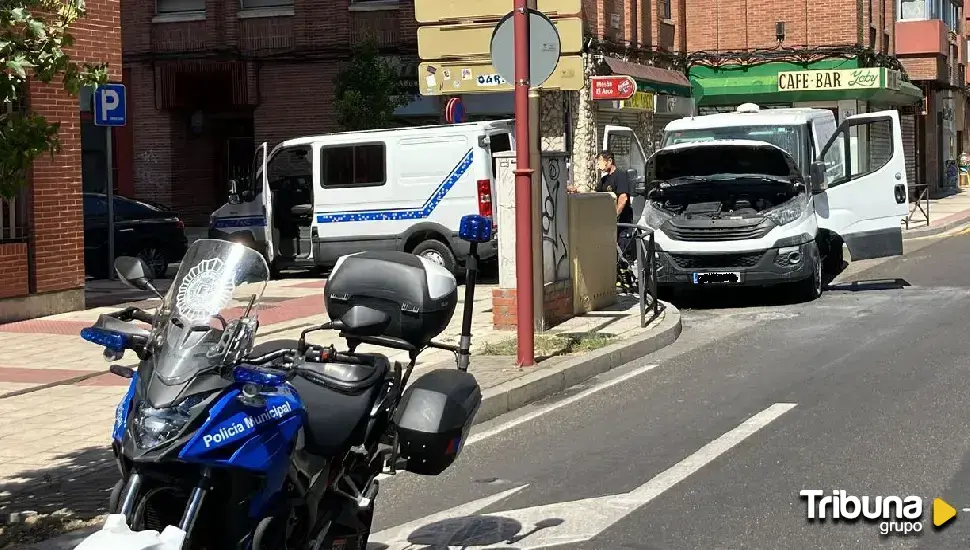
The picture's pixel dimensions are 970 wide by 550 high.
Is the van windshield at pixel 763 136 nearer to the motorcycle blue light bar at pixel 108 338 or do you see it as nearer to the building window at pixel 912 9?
the motorcycle blue light bar at pixel 108 338

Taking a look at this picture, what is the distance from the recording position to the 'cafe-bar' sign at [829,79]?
35562mm

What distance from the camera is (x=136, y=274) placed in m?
4.75

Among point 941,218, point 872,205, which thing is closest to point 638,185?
point 872,205

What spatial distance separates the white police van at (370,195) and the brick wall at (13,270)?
5.28 metres

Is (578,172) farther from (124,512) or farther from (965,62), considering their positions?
(965,62)

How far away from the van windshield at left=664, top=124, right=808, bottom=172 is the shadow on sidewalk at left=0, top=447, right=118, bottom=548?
1210 cm

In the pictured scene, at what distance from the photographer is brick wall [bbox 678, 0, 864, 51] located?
37.4 m

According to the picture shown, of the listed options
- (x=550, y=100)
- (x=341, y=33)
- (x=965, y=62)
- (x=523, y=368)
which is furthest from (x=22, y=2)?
(x=965, y=62)

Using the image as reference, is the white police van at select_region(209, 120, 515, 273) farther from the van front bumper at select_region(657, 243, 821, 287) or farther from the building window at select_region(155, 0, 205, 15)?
the building window at select_region(155, 0, 205, 15)

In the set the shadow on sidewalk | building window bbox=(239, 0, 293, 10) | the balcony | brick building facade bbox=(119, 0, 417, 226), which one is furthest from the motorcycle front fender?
the balcony

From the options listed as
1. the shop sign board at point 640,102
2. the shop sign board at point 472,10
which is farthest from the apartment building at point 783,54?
the shop sign board at point 472,10

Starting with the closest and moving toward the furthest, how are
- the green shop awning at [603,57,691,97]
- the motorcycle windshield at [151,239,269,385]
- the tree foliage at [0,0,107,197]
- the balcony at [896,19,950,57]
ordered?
the motorcycle windshield at [151,239,269,385], the tree foliage at [0,0,107,197], the green shop awning at [603,57,691,97], the balcony at [896,19,950,57]

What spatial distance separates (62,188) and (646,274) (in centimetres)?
716

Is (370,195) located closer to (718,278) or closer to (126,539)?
(718,278)
